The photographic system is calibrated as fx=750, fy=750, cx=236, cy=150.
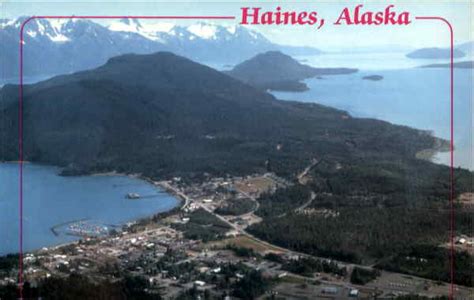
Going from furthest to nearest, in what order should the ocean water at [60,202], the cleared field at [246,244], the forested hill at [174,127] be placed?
the forested hill at [174,127] → the ocean water at [60,202] → the cleared field at [246,244]

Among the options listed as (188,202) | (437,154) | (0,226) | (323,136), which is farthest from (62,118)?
(437,154)

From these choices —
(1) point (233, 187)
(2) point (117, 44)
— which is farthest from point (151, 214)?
(2) point (117, 44)

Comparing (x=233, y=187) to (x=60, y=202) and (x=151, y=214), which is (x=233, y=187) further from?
(x=60, y=202)

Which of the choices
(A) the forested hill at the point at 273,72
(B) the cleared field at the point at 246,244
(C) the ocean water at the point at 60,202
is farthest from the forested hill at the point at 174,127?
(B) the cleared field at the point at 246,244

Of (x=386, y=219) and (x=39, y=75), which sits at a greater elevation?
(x=39, y=75)

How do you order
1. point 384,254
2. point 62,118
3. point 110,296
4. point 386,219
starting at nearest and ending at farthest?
1. point 110,296
2. point 384,254
3. point 386,219
4. point 62,118

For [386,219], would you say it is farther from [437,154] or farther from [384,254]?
[437,154]

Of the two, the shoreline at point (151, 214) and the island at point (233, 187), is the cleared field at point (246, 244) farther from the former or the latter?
the shoreline at point (151, 214)
